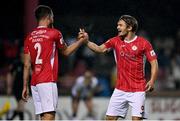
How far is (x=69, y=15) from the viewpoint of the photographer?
14695 millimetres

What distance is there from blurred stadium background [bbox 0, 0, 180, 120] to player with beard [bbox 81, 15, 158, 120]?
152 inches

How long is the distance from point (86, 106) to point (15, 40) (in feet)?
7.00

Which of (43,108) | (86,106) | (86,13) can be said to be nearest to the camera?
(43,108)

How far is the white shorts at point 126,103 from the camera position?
33.0 ft

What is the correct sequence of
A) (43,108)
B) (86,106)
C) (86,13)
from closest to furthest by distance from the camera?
(43,108), (86,13), (86,106)

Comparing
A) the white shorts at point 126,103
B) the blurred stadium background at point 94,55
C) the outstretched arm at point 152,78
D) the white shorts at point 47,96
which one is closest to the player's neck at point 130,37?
the outstretched arm at point 152,78

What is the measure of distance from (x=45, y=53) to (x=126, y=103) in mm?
1503

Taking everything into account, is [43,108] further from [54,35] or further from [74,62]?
[74,62]

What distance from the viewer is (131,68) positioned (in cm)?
1005

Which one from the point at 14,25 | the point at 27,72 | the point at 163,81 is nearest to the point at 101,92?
the point at 163,81

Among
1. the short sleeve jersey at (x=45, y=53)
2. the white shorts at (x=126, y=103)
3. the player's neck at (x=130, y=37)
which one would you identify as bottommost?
the white shorts at (x=126, y=103)

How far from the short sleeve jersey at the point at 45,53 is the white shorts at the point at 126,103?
1114 millimetres

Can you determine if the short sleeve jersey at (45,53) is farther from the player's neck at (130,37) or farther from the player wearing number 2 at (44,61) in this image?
the player's neck at (130,37)

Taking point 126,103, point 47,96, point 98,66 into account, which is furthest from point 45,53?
point 98,66
